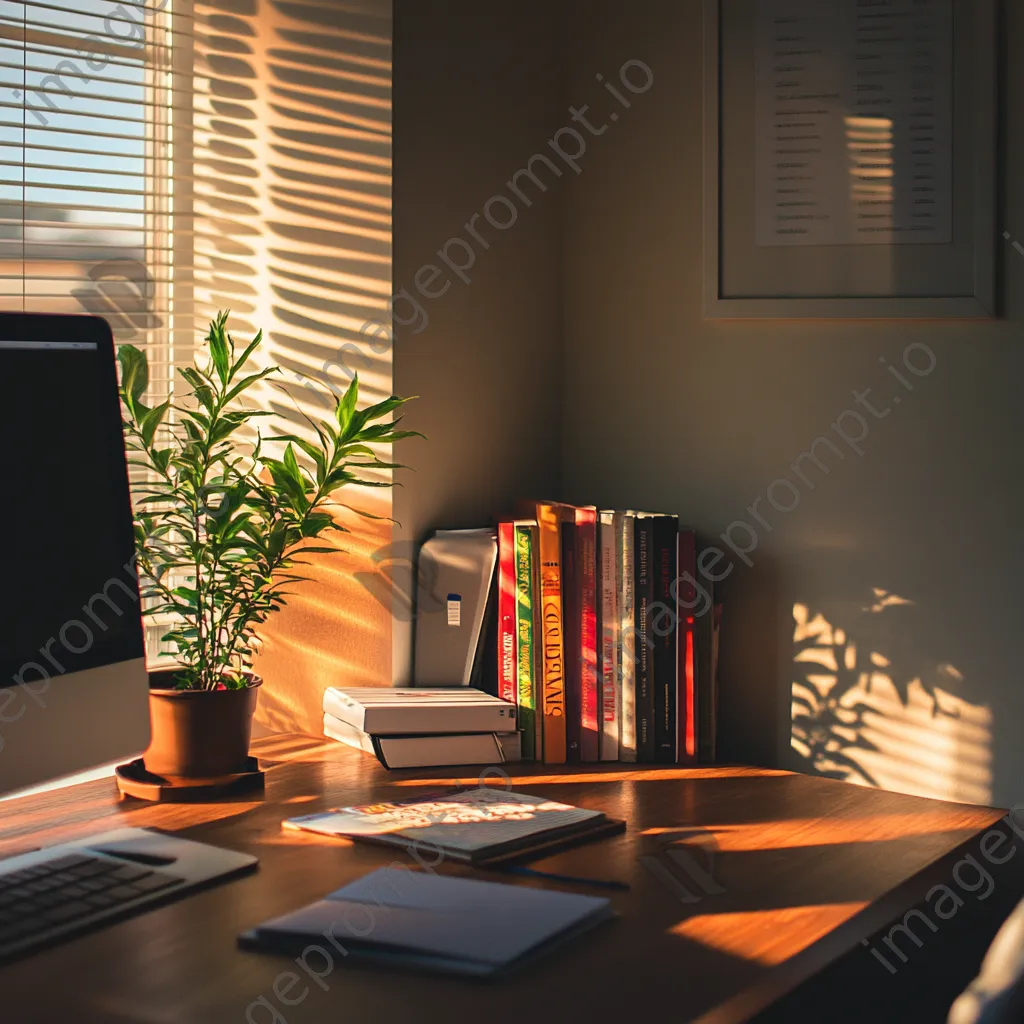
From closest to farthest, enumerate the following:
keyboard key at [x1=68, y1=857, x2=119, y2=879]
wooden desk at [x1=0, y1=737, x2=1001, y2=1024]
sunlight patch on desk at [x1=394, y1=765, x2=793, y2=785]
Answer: wooden desk at [x1=0, y1=737, x2=1001, y2=1024] → keyboard key at [x1=68, y1=857, x2=119, y2=879] → sunlight patch on desk at [x1=394, y1=765, x2=793, y2=785]

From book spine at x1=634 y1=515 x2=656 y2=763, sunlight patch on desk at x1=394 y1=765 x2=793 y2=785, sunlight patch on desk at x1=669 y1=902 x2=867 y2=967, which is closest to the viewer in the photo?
sunlight patch on desk at x1=669 y1=902 x2=867 y2=967

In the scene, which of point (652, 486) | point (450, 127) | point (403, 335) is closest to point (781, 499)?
point (652, 486)

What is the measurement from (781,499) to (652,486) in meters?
0.22

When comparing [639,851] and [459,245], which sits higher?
[459,245]

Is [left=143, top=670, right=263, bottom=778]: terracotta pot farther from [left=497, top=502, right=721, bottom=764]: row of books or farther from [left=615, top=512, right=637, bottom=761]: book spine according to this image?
[left=615, top=512, right=637, bottom=761]: book spine

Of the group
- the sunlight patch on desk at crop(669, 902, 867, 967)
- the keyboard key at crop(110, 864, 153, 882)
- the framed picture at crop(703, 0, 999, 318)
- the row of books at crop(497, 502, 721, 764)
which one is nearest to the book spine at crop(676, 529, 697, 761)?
the row of books at crop(497, 502, 721, 764)

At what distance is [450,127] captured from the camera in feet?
6.37

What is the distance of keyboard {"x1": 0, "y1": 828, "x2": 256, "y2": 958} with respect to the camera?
1142 millimetres

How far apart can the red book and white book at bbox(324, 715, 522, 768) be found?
84 millimetres

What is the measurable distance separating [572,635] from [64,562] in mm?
749

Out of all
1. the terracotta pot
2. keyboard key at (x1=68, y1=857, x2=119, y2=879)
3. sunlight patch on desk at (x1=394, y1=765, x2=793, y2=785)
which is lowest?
sunlight patch on desk at (x1=394, y1=765, x2=793, y2=785)

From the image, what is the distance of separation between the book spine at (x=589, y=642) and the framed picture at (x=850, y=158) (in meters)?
0.39

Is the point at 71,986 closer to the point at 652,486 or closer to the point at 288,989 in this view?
the point at 288,989

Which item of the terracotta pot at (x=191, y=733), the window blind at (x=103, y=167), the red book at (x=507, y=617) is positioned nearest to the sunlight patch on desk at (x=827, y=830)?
the red book at (x=507, y=617)
